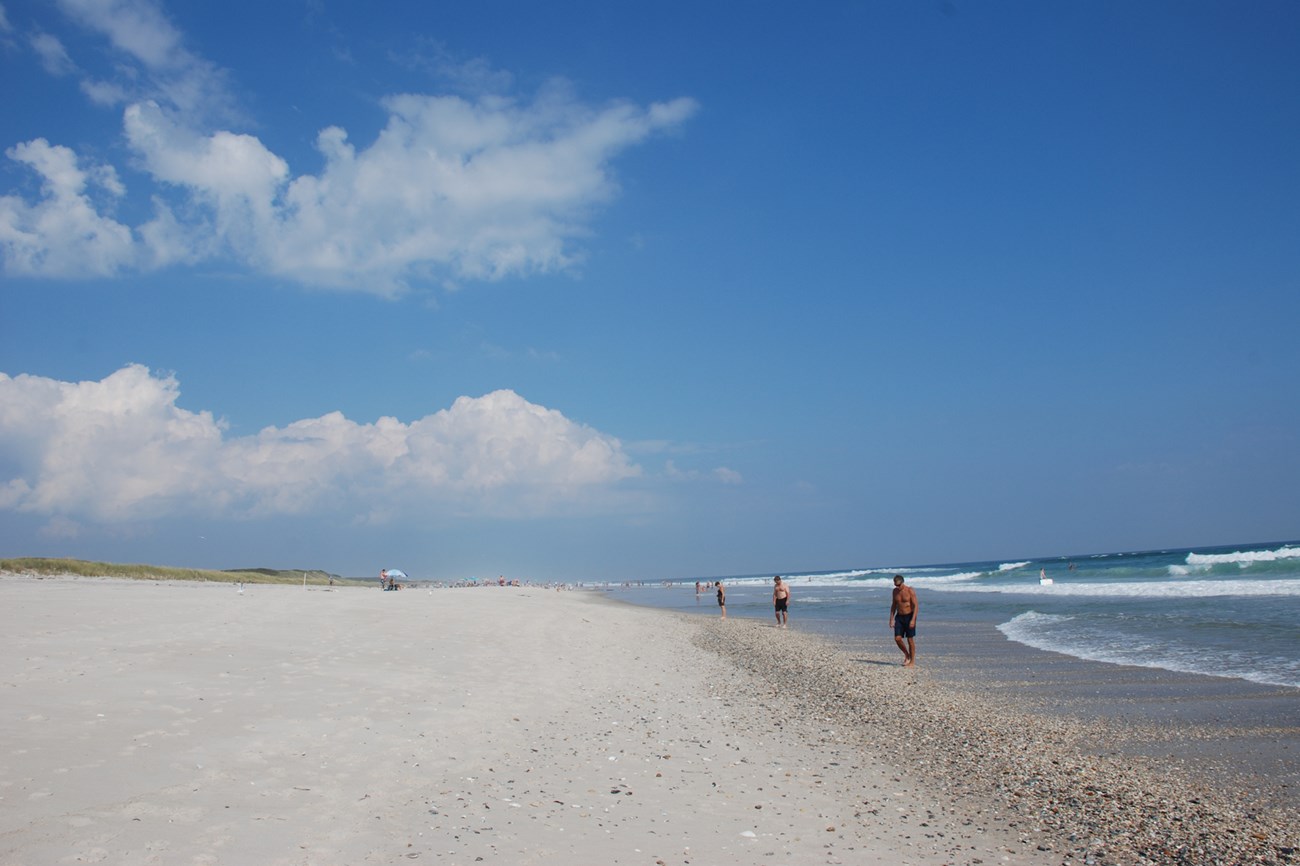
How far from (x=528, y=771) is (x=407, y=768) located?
1.22 meters

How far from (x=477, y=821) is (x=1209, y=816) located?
662 cm

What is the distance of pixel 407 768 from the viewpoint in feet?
25.1

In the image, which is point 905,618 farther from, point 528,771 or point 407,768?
point 407,768

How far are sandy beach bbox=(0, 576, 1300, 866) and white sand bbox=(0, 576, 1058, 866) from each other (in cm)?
3

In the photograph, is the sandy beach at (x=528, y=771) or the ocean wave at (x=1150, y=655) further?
the ocean wave at (x=1150, y=655)

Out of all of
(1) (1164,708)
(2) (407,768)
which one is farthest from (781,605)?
(2) (407,768)

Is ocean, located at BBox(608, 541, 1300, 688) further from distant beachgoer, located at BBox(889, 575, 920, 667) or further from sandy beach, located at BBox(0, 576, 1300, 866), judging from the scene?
sandy beach, located at BBox(0, 576, 1300, 866)

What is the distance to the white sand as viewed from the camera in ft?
19.0

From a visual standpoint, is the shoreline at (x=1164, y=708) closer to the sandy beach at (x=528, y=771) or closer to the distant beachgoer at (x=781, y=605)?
the sandy beach at (x=528, y=771)

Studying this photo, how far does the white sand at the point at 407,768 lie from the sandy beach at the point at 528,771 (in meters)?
0.03

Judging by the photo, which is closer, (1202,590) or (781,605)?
(781,605)

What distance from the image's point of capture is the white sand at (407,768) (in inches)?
228

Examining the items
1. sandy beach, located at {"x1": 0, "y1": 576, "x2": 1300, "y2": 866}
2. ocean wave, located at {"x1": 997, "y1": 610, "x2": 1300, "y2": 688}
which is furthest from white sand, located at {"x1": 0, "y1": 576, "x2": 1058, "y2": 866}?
ocean wave, located at {"x1": 997, "y1": 610, "x2": 1300, "y2": 688}

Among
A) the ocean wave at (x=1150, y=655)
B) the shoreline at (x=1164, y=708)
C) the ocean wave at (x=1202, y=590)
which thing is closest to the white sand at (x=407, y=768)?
the shoreline at (x=1164, y=708)
